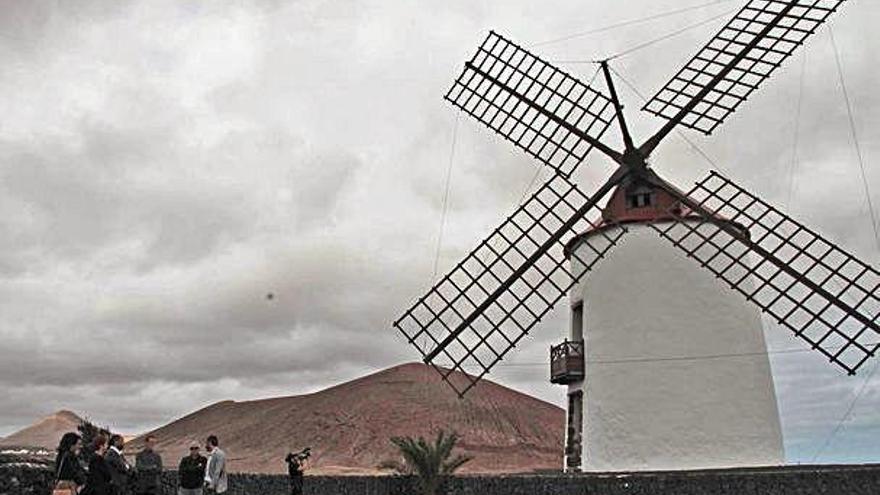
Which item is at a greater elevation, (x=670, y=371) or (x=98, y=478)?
(x=670, y=371)

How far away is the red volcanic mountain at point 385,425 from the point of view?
219ft

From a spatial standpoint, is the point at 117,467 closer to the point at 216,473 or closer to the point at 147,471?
the point at 216,473

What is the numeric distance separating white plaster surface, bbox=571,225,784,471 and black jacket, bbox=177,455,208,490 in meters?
7.84

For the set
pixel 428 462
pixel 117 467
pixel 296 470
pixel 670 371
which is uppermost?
pixel 670 371

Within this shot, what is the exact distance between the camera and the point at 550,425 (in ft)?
264

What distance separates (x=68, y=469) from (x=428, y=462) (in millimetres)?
7730

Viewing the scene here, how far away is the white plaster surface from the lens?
15.3 metres

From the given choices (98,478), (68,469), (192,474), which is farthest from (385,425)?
(68,469)

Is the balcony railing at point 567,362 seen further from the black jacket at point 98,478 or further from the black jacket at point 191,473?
the black jacket at point 98,478

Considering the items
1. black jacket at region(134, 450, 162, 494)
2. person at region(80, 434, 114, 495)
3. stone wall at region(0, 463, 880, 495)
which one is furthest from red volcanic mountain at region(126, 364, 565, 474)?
person at region(80, 434, 114, 495)

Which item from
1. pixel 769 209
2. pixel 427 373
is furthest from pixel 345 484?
pixel 427 373

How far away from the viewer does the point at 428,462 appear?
14.5 meters

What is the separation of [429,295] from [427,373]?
2902 inches

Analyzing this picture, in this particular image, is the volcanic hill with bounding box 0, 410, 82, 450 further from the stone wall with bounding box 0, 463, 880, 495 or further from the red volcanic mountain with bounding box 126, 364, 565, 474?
the stone wall with bounding box 0, 463, 880, 495
